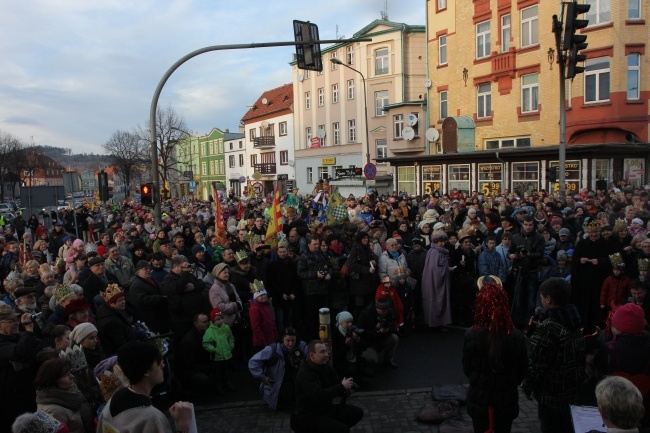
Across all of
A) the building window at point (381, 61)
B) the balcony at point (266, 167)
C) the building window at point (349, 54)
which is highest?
the building window at point (349, 54)

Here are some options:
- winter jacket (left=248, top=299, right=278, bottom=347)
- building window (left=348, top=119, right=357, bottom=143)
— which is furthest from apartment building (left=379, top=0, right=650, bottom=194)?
winter jacket (left=248, top=299, right=278, bottom=347)

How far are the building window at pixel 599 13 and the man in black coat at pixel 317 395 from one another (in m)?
25.6

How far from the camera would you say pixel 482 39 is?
3039 cm

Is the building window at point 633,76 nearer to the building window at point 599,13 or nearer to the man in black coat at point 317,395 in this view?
the building window at point 599,13

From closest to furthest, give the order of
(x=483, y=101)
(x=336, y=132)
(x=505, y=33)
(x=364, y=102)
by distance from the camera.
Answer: (x=505, y=33)
(x=483, y=101)
(x=364, y=102)
(x=336, y=132)

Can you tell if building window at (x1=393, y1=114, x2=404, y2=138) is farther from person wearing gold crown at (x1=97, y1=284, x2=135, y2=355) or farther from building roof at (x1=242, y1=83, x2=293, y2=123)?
Result: person wearing gold crown at (x1=97, y1=284, x2=135, y2=355)

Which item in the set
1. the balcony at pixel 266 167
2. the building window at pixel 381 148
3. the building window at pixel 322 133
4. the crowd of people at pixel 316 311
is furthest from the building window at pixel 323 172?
the crowd of people at pixel 316 311

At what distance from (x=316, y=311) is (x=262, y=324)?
134 centimetres

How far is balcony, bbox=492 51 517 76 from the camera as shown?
2838 centimetres

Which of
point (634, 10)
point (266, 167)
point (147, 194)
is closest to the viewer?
point (147, 194)

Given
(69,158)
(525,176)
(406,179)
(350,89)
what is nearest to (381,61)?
(350,89)

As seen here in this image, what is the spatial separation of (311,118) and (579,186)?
3323 centimetres

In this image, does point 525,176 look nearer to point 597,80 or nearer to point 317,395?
point 597,80

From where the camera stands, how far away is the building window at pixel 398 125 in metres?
36.6
